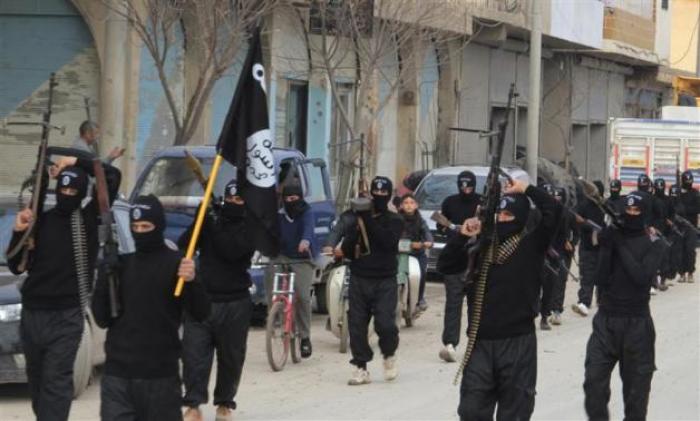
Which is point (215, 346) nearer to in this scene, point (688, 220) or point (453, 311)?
point (453, 311)

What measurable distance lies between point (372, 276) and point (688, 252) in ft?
45.1

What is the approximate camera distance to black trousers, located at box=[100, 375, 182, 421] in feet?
25.5

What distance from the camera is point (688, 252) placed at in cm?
2577

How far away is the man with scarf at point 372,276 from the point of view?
1316 cm

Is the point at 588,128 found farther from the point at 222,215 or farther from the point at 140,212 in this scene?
the point at 140,212

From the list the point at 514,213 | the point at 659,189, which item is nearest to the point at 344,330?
the point at 514,213

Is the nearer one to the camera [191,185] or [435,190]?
[191,185]

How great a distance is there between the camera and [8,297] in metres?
11.5

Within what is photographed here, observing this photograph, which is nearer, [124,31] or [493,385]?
[493,385]

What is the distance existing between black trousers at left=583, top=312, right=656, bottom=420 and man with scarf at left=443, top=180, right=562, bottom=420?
1.74 metres

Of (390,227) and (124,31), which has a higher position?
(124,31)

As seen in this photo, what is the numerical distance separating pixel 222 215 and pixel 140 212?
3.13m

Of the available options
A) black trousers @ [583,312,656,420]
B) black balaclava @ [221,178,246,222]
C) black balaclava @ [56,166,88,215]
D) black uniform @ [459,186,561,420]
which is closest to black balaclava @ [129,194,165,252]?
black balaclava @ [56,166,88,215]

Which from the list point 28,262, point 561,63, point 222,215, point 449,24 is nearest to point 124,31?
point 449,24
